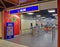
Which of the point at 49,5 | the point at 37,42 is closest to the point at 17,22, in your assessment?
the point at 37,42

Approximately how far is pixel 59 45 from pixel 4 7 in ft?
21.8

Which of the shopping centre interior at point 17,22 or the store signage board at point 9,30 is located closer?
the shopping centre interior at point 17,22

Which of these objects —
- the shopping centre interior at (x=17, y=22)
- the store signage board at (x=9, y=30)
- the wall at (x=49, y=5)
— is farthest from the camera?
the store signage board at (x=9, y=30)

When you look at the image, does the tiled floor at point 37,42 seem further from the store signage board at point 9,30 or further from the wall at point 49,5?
the wall at point 49,5

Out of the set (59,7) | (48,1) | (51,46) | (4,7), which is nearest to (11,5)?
(4,7)

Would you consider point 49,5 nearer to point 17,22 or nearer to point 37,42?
point 37,42

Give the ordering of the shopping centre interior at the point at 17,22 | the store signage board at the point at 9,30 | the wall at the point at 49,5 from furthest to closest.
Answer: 1. the store signage board at the point at 9,30
2. the shopping centre interior at the point at 17,22
3. the wall at the point at 49,5

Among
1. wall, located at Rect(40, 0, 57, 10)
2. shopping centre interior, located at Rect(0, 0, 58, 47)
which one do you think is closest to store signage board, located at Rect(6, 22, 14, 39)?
shopping centre interior, located at Rect(0, 0, 58, 47)

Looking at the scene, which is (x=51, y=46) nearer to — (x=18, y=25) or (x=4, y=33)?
(x=4, y=33)

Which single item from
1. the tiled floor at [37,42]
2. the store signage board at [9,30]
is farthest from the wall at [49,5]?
the store signage board at [9,30]

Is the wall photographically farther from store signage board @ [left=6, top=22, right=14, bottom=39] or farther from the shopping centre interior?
store signage board @ [left=6, top=22, right=14, bottom=39]

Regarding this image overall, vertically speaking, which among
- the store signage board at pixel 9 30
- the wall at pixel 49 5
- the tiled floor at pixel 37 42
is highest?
the wall at pixel 49 5

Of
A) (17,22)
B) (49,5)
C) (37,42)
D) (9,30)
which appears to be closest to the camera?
(49,5)

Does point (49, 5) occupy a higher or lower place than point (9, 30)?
higher
